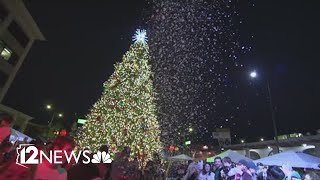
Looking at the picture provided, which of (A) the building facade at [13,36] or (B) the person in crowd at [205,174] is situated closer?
(B) the person in crowd at [205,174]

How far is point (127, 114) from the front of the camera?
64.8 feet

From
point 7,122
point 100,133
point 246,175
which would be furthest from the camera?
point 100,133

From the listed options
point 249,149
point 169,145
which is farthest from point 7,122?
point 249,149

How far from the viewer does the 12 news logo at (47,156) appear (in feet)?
10.8

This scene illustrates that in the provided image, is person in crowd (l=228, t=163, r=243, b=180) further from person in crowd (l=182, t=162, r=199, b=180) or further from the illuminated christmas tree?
the illuminated christmas tree

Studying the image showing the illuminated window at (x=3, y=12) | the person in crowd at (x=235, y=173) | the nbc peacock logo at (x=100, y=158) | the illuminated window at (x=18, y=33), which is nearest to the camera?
the nbc peacock logo at (x=100, y=158)

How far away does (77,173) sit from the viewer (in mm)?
3855

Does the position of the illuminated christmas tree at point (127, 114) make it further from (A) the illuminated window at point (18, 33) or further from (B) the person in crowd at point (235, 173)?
(A) the illuminated window at point (18, 33)

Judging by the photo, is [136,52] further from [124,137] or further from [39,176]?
[39,176]

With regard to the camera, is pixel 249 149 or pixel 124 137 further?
pixel 249 149

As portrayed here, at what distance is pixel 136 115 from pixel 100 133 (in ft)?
8.24

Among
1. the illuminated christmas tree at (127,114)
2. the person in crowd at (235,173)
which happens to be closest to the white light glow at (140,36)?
the illuminated christmas tree at (127,114)

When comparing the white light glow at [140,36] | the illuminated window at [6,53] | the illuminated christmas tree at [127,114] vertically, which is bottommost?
the illuminated christmas tree at [127,114]

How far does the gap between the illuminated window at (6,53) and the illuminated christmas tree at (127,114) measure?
26450 millimetres
